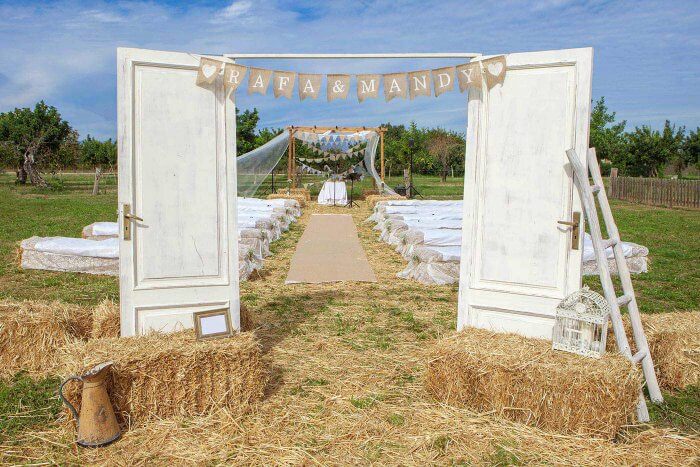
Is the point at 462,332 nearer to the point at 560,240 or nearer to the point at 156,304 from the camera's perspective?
the point at 560,240

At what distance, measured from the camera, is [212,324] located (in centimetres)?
379

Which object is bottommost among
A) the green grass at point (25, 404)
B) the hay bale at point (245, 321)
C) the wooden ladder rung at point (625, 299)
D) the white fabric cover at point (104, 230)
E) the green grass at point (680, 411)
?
the green grass at point (25, 404)

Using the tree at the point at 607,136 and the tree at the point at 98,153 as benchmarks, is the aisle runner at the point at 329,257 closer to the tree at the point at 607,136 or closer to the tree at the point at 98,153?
the tree at the point at 607,136

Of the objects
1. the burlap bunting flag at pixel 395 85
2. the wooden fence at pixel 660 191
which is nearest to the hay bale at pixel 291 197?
the wooden fence at pixel 660 191

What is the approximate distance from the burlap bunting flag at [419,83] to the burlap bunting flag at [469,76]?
25 cm

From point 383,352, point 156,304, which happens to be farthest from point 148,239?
point 383,352

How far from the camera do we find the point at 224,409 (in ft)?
11.5

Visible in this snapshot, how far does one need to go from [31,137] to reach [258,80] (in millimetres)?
30331

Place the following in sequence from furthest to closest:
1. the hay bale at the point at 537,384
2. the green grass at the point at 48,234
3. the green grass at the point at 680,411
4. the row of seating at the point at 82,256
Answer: the row of seating at the point at 82,256
the green grass at the point at 48,234
the green grass at the point at 680,411
the hay bale at the point at 537,384

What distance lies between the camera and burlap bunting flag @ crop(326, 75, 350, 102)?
14.2 ft

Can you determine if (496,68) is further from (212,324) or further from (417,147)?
(417,147)

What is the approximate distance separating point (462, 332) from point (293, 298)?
3033 mm

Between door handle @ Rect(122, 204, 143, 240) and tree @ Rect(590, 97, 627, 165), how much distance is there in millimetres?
32309

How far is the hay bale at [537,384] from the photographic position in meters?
3.22
